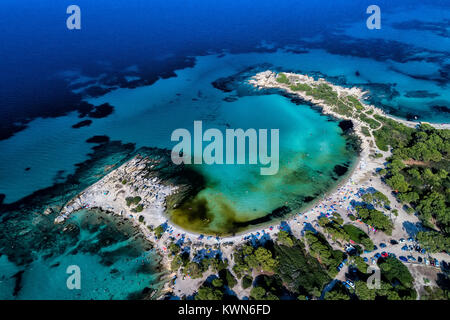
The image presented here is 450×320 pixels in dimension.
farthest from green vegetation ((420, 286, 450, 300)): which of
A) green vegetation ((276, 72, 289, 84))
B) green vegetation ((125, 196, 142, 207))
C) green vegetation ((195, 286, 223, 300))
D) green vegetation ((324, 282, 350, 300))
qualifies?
green vegetation ((276, 72, 289, 84))

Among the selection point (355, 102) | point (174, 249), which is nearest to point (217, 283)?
point (174, 249)

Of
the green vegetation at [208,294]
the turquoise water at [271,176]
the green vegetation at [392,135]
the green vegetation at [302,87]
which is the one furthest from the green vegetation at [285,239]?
the green vegetation at [302,87]

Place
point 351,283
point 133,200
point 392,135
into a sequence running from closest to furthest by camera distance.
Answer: point 351,283, point 133,200, point 392,135

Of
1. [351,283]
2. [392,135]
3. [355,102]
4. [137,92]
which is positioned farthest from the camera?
[137,92]

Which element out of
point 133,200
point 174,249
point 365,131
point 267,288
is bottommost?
point 267,288

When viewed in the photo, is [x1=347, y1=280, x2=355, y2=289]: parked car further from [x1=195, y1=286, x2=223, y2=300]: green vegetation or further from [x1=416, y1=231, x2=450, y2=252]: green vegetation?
[x1=195, y1=286, x2=223, y2=300]: green vegetation

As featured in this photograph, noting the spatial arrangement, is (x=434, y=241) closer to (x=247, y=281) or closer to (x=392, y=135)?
(x=247, y=281)

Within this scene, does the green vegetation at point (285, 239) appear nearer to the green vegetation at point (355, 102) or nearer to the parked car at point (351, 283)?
the parked car at point (351, 283)
